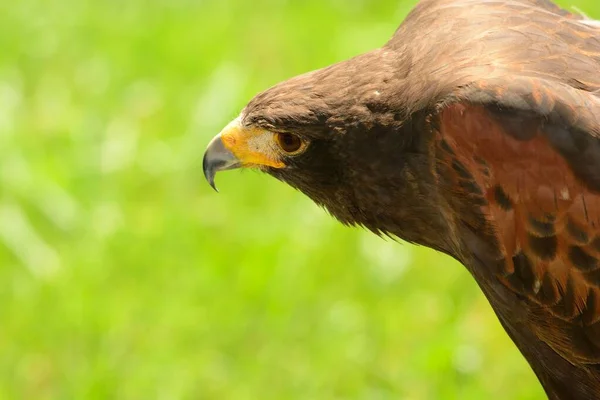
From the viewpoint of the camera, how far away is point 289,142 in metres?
4.02

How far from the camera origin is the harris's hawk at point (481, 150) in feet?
11.1

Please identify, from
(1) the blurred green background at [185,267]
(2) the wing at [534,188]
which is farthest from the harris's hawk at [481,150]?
(1) the blurred green background at [185,267]

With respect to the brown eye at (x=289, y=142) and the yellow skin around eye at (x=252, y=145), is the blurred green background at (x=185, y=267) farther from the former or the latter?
the brown eye at (x=289, y=142)

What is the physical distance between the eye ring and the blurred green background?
2.00 meters

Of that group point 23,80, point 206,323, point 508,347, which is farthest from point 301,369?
point 23,80

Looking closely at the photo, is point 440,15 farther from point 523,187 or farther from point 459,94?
point 523,187

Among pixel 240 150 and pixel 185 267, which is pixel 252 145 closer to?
pixel 240 150

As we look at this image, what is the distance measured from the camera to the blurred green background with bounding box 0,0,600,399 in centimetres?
568

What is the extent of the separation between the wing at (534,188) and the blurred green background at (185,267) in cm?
204

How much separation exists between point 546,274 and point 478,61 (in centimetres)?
78

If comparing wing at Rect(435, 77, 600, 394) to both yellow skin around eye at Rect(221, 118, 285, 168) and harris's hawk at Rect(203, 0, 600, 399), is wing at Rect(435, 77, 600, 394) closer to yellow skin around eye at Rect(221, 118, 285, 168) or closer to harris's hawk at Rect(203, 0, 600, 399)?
harris's hawk at Rect(203, 0, 600, 399)

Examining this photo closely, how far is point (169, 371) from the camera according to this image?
565cm

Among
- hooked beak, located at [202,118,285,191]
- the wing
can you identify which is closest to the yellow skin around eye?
hooked beak, located at [202,118,285,191]

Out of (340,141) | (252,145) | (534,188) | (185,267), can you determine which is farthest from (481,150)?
(185,267)
